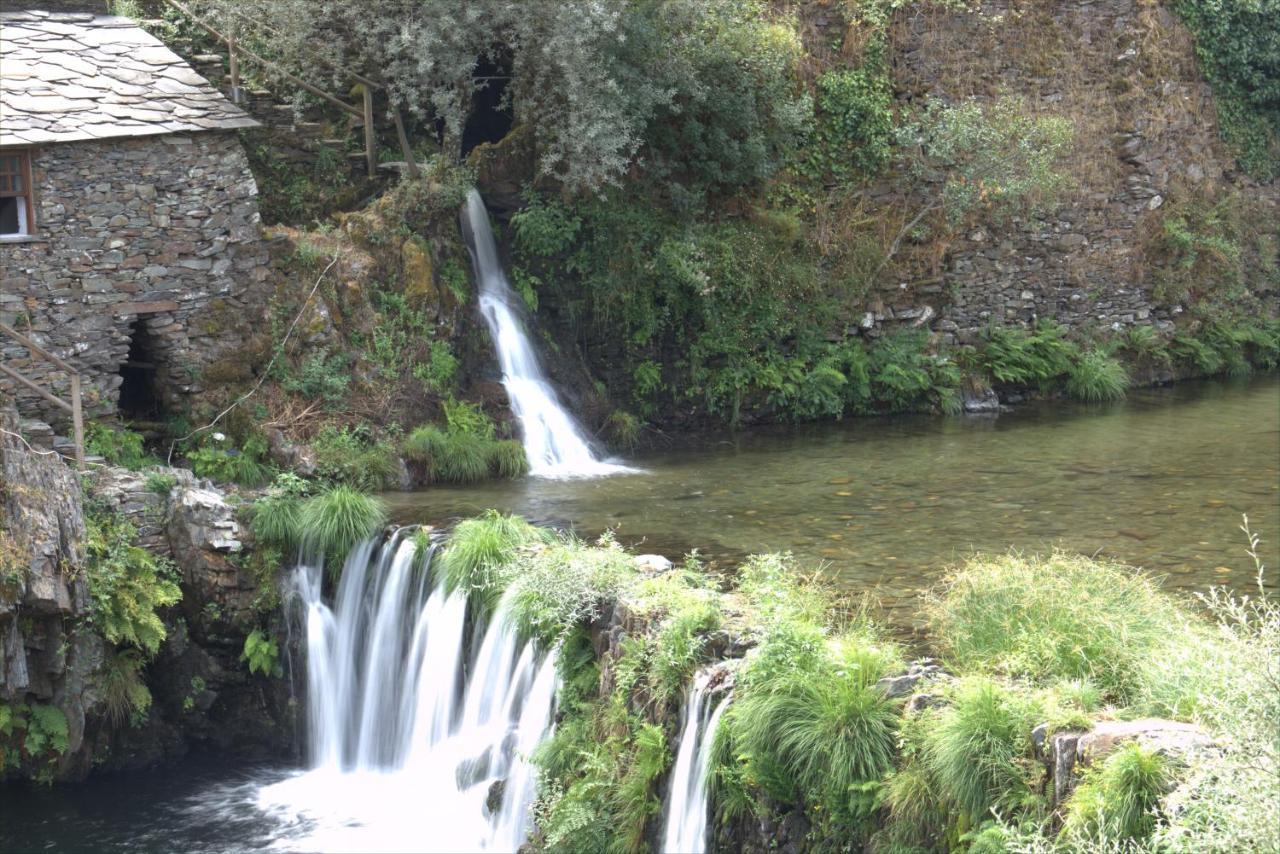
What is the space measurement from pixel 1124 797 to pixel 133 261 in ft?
38.3

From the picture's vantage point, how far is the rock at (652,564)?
10.9 m

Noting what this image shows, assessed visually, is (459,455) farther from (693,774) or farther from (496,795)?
(693,774)

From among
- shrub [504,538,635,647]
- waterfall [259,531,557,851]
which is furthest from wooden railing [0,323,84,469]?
shrub [504,538,635,647]

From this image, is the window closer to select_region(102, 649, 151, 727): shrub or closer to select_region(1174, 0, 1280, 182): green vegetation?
select_region(102, 649, 151, 727): shrub

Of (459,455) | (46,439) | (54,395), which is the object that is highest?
(54,395)

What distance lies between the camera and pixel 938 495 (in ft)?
46.9

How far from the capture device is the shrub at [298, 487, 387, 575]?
42.4 ft

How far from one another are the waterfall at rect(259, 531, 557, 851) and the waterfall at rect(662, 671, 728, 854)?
171cm

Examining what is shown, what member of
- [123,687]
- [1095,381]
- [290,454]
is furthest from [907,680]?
[1095,381]

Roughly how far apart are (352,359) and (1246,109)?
1565 centimetres

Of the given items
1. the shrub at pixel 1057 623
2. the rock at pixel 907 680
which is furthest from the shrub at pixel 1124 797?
the rock at pixel 907 680

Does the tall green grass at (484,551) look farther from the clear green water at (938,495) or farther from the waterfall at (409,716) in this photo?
the clear green water at (938,495)

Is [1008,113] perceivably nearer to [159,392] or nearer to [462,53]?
[462,53]

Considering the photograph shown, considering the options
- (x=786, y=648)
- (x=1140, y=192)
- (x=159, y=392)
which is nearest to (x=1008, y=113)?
(x=1140, y=192)
